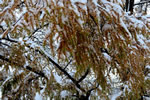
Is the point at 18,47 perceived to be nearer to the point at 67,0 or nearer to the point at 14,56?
the point at 14,56

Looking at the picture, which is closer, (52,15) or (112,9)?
(52,15)

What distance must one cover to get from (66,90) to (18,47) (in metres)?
0.75

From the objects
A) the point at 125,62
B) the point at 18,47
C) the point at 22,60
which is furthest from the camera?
the point at 22,60

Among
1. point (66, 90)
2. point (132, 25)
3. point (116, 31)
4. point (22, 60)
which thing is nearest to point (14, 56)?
point (22, 60)

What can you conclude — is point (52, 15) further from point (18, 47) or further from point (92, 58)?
point (18, 47)

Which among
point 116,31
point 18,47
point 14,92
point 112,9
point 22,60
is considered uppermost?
point 112,9

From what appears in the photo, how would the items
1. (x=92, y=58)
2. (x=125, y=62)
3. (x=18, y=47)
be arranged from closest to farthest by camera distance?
(x=92, y=58), (x=125, y=62), (x=18, y=47)

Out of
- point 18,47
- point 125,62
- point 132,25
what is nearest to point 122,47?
point 125,62

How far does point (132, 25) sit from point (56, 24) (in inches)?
29.0

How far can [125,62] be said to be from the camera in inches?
43.8

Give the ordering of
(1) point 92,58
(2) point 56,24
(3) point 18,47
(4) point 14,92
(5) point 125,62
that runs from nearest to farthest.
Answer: (2) point 56,24, (1) point 92,58, (5) point 125,62, (3) point 18,47, (4) point 14,92

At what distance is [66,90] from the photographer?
173cm

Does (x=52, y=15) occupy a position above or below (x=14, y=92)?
above

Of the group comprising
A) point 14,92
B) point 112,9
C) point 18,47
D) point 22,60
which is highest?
point 112,9
